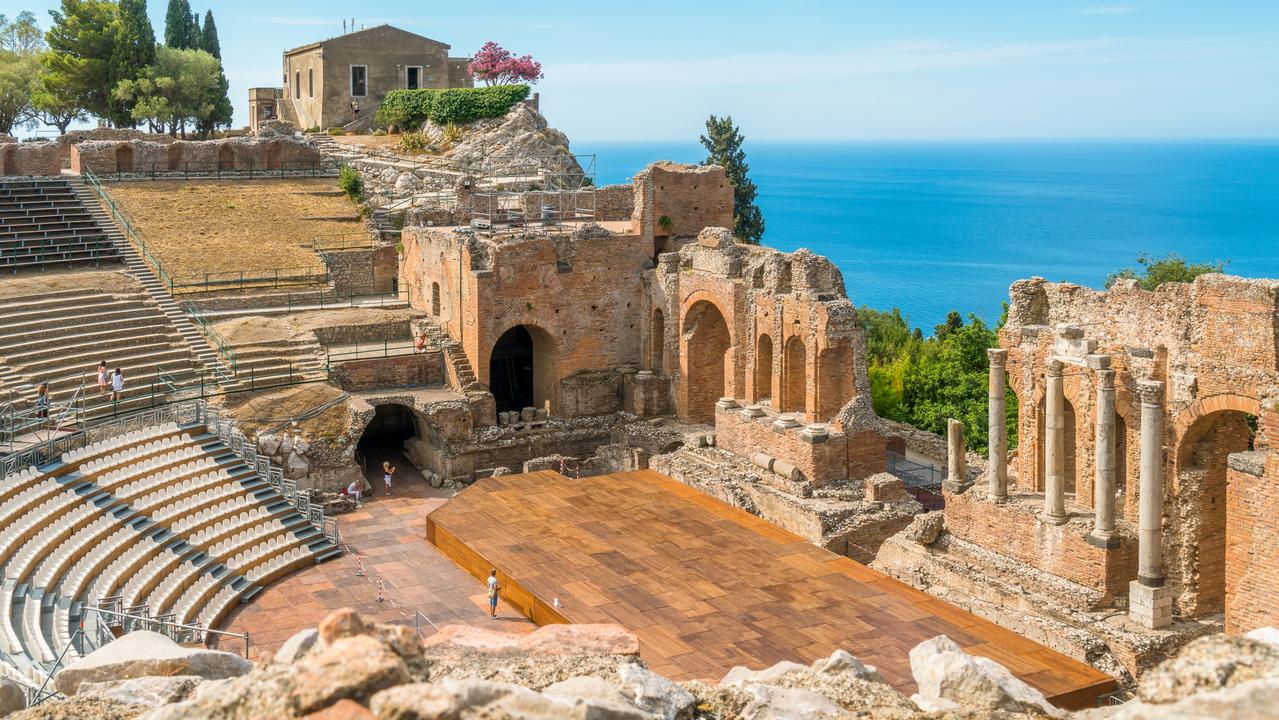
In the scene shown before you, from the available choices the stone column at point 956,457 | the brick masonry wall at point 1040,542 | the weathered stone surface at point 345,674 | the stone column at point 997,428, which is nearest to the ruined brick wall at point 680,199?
the stone column at point 956,457

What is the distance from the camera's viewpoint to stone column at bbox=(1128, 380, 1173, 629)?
20188 mm

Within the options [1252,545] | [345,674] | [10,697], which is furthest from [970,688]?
[1252,545]

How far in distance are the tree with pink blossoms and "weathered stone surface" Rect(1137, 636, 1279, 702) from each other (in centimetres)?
4791

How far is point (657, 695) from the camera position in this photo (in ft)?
31.4

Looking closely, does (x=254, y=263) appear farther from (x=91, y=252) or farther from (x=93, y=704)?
(x=93, y=704)

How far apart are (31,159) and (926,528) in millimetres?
33094

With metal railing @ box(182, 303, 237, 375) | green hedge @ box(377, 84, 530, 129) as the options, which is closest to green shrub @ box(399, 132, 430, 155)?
green hedge @ box(377, 84, 530, 129)

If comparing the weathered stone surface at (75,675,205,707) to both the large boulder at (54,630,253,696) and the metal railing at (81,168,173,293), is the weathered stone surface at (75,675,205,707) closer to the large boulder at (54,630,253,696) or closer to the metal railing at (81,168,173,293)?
the large boulder at (54,630,253,696)

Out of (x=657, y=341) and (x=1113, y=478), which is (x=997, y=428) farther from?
(x=657, y=341)

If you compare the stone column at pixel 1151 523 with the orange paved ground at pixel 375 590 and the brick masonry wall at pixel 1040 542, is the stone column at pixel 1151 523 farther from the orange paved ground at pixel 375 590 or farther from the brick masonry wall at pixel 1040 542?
the orange paved ground at pixel 375 590

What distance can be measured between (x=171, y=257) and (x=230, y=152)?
10304 mm

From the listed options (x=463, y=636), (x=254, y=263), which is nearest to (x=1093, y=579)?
(x=463, y=636)

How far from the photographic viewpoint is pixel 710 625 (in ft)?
70.7

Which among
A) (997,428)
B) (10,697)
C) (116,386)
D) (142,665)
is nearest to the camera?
(10,697)
